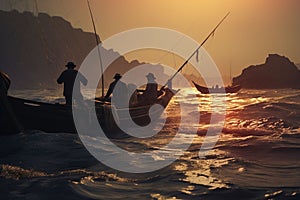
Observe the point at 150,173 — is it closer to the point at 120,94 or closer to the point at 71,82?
the point at 71,82

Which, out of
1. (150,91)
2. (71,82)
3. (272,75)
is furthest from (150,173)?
(272,75)

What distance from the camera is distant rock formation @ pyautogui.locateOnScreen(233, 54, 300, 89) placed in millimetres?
129875

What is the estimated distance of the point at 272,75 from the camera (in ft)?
435

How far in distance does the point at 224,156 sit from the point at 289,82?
445 ft

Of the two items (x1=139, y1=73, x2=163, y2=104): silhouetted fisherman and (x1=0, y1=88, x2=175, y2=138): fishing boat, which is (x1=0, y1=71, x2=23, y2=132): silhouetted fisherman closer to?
(x1=0, y1=88, x2=175, y2=138): fishing boat

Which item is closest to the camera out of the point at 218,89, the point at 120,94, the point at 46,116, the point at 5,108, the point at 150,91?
the point at 5,108

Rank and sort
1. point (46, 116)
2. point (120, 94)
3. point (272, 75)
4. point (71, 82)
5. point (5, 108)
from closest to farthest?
point (5, 108), point (46, 116), point (71, 82), point (120, 94), point (272, 75)

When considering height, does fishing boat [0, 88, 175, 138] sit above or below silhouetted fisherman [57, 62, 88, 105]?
below

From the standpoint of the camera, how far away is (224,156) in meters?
8.36

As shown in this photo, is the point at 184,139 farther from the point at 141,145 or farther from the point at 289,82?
the point at 289,82

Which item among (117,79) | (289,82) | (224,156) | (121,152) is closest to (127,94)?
(117,79)

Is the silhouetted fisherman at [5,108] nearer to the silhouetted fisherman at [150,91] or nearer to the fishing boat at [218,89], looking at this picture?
the silhouetted fisherman at [150,91]

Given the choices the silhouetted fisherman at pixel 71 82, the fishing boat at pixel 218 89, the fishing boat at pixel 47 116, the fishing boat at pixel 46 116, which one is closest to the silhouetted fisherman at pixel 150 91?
the fishing boat at pixel 47 116

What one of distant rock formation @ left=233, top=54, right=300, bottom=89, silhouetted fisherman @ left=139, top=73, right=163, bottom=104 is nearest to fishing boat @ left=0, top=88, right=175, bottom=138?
silhouetted fisherman @ left=139, top=73, right=163, bottom=104
